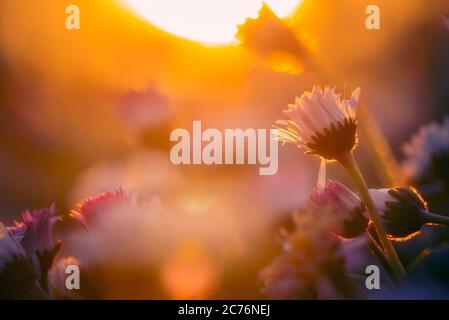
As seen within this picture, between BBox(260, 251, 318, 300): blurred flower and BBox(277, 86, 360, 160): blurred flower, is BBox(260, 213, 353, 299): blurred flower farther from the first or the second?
BBox(277, 86, 360, 160): blurred flower

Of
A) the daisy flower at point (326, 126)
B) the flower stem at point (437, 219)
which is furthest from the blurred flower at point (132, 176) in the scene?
the flower stem at point (437, 219)

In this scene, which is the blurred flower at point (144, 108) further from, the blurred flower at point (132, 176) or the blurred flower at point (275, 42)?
the blurred flower at point (275, 42)

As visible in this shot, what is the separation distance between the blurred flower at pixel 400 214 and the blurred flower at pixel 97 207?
22cm

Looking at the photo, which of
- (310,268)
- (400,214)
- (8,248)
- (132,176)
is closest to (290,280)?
(310,268)

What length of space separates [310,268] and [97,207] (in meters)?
0.18

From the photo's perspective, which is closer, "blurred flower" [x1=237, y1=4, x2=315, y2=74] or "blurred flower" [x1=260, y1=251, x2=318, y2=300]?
"blurred flower" [x1=260, y1=251, x2=318, y2=300]

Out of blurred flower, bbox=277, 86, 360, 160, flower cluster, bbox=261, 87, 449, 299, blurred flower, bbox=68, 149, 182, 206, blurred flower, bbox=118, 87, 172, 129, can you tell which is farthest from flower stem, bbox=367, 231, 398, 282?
blurred flower, bbox=118, 87, 172, 129

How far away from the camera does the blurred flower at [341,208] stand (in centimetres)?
51

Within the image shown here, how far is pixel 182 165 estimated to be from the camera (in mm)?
769

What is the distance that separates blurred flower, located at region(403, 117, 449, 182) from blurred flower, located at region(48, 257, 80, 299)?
0.41 metres

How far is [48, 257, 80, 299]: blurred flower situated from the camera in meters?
0.55

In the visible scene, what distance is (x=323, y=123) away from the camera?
58 cm
